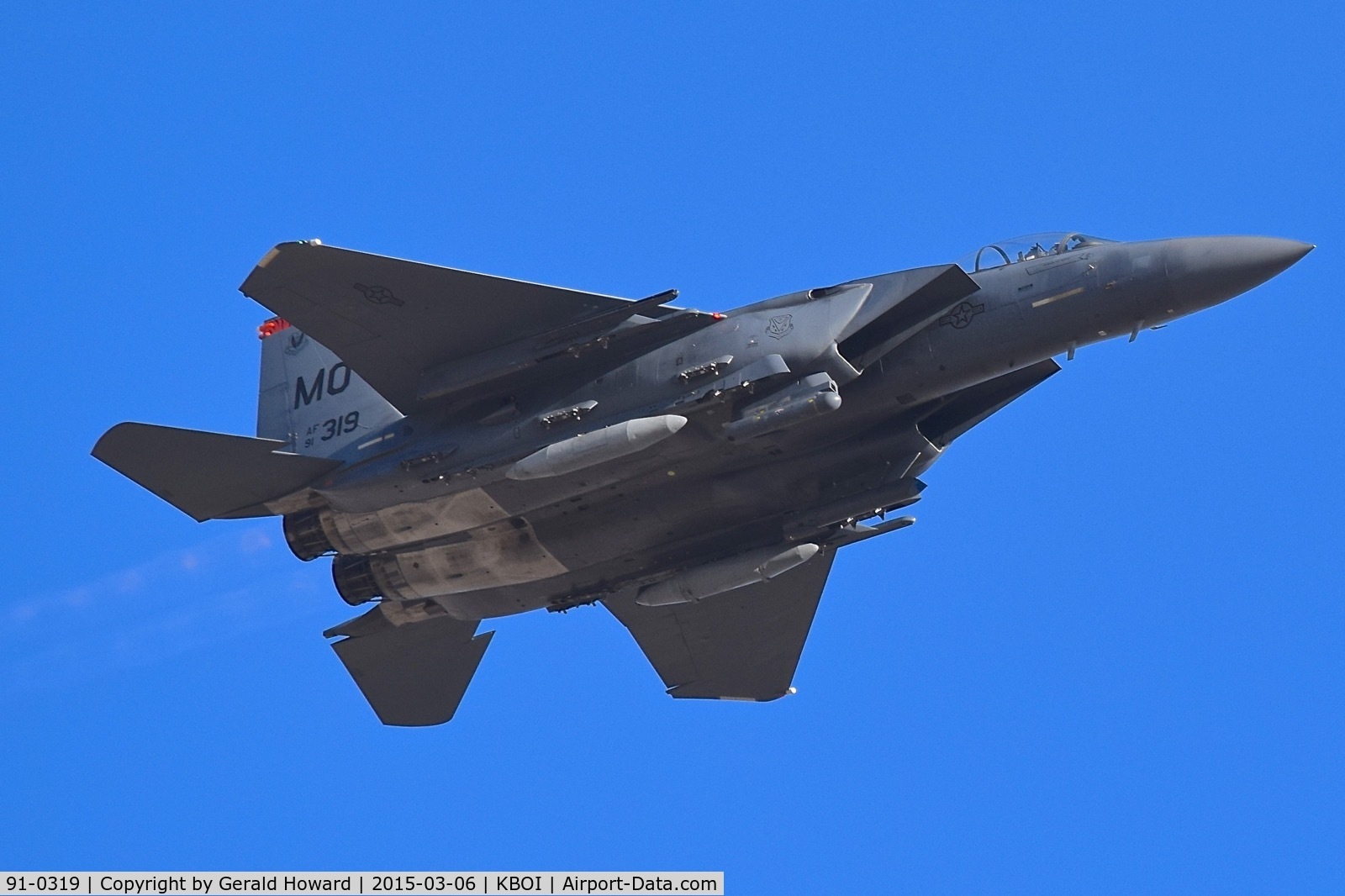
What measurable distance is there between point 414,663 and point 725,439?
320 inches

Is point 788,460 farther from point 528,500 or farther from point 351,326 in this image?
point 351,326

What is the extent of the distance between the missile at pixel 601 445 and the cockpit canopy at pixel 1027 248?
173 inches

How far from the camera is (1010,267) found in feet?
72.2

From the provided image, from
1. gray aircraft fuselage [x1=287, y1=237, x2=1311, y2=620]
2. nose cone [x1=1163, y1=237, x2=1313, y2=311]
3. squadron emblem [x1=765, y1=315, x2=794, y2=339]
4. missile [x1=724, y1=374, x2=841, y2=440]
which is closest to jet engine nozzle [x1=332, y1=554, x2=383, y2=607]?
gray aircraft fuselage [x1=287, y1=237, x2=1311, y2=620]

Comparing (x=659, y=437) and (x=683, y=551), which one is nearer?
(x=659, y=437)

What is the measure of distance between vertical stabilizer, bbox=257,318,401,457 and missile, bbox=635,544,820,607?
14.8 feet

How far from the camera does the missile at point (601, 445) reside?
845 inches

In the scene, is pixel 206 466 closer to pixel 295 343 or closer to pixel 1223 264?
pixel 295 343

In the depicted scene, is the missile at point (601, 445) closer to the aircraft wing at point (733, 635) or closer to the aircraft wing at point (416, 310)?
the aircraft wing at point (416, 310)

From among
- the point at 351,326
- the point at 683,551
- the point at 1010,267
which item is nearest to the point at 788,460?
the point at 683,551

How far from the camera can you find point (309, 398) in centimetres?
2667

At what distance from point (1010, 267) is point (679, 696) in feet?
32.9

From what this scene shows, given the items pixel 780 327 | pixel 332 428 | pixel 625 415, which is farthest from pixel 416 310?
pixel 780 327
